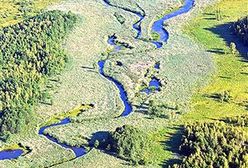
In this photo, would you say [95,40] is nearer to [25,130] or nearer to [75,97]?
[75,97]

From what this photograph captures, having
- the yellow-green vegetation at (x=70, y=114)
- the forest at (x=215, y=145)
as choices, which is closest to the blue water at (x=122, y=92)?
the yellow-green vegetation at (x=70, y=114)

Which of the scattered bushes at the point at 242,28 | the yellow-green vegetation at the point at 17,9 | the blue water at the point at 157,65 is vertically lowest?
the blue water at the point at 157,65

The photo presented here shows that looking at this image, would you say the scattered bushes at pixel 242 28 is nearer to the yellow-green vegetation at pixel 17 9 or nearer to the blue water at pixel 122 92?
the blue water at pixel 122 92

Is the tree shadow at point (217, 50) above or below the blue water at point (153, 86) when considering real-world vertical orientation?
above

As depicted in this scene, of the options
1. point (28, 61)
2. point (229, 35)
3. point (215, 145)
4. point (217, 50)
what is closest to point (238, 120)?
point (215, 145)

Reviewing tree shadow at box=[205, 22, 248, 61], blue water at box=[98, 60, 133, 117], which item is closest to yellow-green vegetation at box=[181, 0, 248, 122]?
tree shadow at box=[205, 22, 248, 61]

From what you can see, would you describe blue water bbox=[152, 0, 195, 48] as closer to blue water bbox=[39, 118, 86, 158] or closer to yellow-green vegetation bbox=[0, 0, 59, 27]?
yellow-green vegetation bbox=[0, 0, 59, 27]

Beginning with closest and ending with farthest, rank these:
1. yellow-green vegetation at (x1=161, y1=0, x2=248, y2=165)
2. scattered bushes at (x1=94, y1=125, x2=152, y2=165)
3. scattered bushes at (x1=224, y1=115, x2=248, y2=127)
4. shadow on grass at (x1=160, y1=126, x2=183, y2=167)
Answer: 1. shadow on grass at (x1=160, y1=126, x2=183, y2=167)
2. scattered bushes at (x1=94, y1=125, x2=152, y2=165)
3. scattered bushes at (x1=224, y1=115, x2=248, y2=127)
4. yellow-green vegetation at (x1=161, y1=0, x2=248, y2=165)
